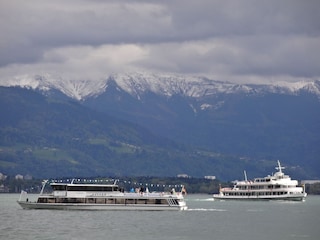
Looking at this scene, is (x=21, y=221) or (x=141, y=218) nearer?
(x=21, y=221)

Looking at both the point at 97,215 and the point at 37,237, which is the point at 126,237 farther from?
the point at 97,215

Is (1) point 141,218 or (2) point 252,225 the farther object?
(1) point 141,218

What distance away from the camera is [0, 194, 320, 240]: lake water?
480 feet

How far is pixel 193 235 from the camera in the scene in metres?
149

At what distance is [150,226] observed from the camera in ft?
535

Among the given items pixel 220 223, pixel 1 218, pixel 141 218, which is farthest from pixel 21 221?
pixel 220 223

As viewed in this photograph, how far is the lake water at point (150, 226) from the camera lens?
14625 centimetres

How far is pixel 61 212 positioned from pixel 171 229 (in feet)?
138

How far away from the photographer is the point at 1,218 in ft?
595

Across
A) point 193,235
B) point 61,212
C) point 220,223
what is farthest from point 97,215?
point 193,235

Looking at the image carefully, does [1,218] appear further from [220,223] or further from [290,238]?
[290,238]

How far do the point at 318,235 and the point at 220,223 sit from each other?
29.6 metres

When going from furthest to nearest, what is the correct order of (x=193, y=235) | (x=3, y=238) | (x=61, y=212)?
(x=61, y=212), (x=193, y=235), (x=3, y=238)

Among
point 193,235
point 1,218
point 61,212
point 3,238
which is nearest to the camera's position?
point 3,238
